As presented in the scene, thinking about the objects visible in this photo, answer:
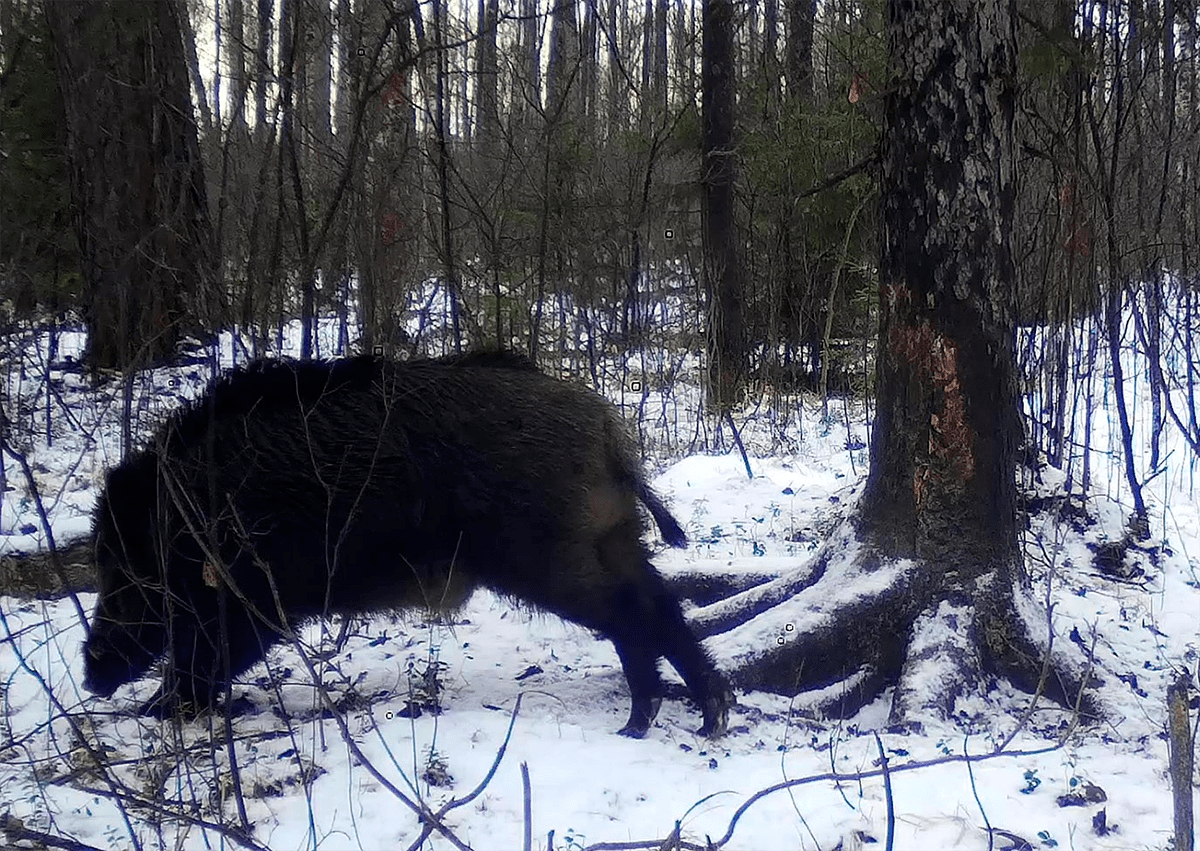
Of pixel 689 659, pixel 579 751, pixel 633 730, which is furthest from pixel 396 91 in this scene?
pixel 579 751

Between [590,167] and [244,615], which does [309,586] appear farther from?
[590,167]

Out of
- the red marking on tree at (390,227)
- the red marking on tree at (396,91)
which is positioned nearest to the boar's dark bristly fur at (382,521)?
the red marking on tree at (390,227)

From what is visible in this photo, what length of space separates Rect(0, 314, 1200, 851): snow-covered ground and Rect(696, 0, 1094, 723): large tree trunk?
0.15m

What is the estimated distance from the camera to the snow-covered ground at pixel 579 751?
2648mm

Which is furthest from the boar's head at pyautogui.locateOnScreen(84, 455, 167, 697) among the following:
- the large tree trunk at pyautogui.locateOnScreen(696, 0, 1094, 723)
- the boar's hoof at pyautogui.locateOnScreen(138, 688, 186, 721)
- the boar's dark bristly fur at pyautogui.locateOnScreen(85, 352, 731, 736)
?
the large tree trunk at pyautogui.locateOnScreen(696, 0, 1094, 723)

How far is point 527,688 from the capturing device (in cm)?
383

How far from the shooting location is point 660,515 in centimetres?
383

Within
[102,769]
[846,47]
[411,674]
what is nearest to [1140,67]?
[846,47]

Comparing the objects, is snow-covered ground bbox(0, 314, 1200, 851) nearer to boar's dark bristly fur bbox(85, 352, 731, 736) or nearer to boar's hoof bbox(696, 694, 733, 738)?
boar's hoof bbox(696, 694, 733, 738)

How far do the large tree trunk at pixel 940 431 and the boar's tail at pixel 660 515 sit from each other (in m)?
0.44

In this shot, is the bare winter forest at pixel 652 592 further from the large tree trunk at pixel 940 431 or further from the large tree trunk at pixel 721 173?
the large tree trunk at pixel 721 173

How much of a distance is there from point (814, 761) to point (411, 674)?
1603 mm

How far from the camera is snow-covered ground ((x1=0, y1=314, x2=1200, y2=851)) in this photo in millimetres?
2648

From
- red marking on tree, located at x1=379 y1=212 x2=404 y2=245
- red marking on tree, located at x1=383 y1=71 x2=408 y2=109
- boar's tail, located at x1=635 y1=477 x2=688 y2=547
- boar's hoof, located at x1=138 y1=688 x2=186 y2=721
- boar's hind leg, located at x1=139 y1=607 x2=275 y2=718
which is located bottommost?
boar's hoof, located at x1=138 y1=688 x2=186 y2=721
